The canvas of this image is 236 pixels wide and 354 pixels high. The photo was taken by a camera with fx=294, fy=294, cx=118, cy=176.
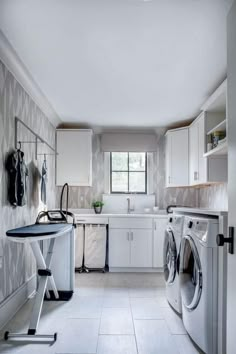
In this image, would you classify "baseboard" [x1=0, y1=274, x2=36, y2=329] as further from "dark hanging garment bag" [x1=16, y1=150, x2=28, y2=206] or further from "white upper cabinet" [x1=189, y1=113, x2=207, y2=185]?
"white upper cabinet" [x1=189, y1=113, x2=207, y2=185]

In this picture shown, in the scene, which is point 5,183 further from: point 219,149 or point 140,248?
point 140,248

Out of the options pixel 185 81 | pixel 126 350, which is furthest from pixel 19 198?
pixel 185 81

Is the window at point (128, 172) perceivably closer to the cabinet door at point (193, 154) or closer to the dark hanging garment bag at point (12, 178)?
the cabinet door at point (193, 154)

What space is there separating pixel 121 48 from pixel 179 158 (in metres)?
2.45

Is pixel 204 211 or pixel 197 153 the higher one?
pixel 197 153

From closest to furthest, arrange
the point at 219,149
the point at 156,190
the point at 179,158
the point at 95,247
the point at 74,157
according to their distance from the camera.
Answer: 1. the point at 219,149
2. the point at 95,247
3. the point at 179,158
4. the point at 74,157
5. the point at 156,190

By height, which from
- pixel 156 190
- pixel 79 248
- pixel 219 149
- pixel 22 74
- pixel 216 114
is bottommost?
pixel 79 248

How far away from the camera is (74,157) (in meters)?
4.70

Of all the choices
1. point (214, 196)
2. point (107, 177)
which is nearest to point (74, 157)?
point (107, 177)

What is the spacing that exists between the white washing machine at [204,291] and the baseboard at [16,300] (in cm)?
152

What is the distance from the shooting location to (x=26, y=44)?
234 cm

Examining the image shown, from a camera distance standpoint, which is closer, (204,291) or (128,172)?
(204,291)

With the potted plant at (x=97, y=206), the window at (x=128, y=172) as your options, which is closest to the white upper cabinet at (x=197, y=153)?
the window at (x=128, y=172)

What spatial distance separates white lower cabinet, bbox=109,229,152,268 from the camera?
173 inches
